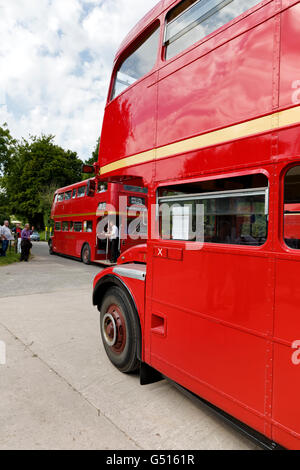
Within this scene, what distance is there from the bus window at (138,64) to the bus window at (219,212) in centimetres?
147

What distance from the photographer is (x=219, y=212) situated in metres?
2.38

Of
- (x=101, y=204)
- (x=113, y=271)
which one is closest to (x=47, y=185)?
(x=101, y=204)

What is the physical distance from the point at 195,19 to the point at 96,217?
11.4m

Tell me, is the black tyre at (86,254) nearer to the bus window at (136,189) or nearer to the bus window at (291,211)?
the bus window at (136,189)

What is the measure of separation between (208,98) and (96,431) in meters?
2.68

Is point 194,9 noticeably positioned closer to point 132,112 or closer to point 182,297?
point 132,112

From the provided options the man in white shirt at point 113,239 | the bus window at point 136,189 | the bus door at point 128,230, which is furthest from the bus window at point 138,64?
the man in white shirt at point 113,239

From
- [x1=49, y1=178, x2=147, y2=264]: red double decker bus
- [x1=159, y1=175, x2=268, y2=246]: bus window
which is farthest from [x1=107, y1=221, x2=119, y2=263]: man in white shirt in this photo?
[x1=159, y1=175, x2=268, y2=246]: bus window

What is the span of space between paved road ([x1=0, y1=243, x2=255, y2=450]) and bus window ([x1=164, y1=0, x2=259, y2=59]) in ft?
9.96

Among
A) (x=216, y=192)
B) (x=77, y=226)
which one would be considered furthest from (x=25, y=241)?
(x=216, y=192)

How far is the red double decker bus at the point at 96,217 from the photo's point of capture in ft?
40.5

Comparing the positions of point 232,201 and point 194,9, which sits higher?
point 194,9

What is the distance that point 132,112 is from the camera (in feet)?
11.2

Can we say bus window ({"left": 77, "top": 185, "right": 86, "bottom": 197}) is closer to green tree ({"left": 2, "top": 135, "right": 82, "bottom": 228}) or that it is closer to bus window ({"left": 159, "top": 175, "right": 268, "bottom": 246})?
bus window ({"left": 159, "top": 175, "right": 268, "bottom": 246})
